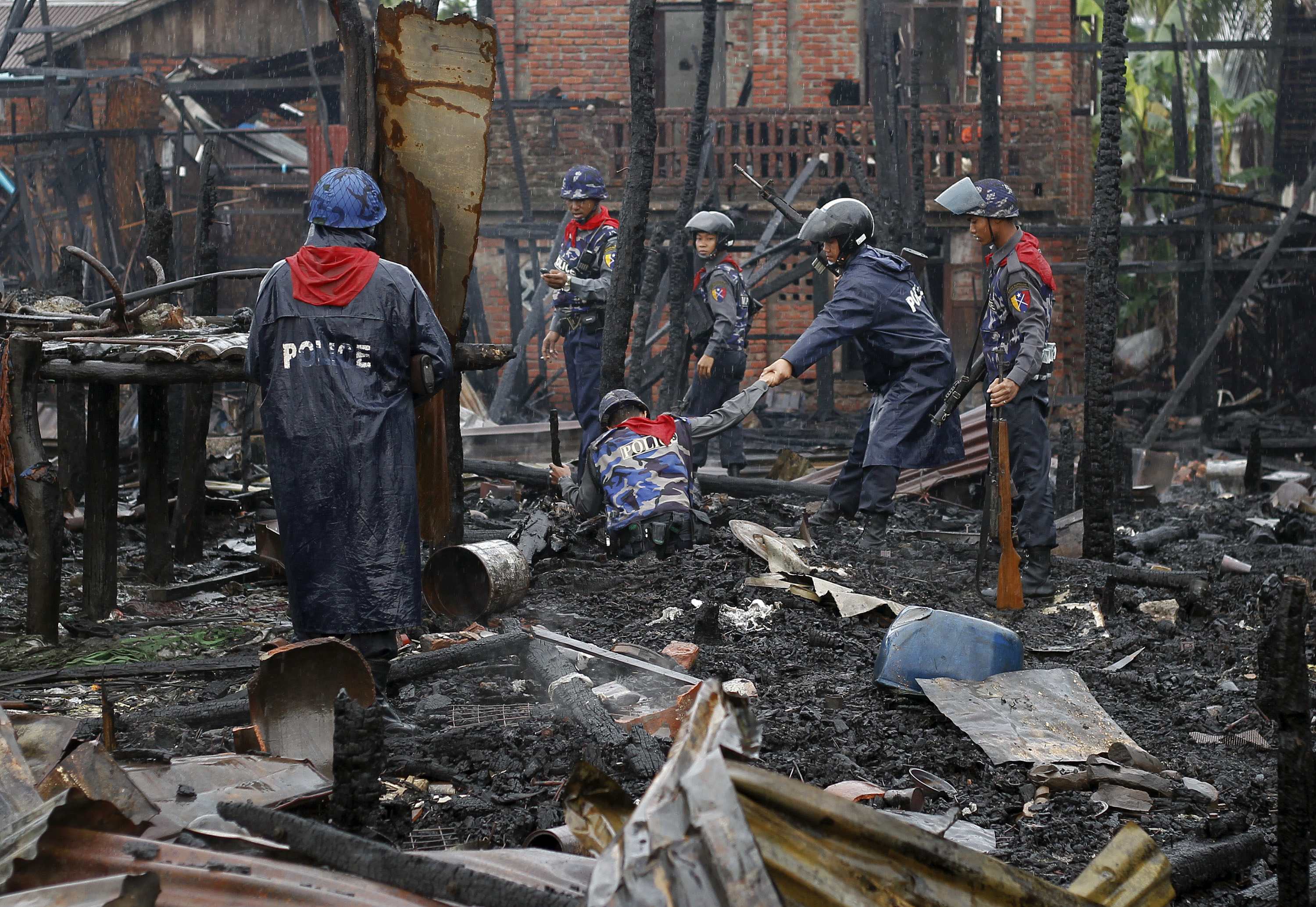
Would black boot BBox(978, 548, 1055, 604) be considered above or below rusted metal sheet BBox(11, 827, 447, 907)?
below

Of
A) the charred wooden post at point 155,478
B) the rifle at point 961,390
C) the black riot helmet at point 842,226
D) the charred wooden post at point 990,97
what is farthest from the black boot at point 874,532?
the charred wooden post at point 990,97

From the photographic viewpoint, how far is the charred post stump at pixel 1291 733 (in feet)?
9.70

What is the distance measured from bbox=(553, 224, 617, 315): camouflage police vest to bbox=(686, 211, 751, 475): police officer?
982 mm

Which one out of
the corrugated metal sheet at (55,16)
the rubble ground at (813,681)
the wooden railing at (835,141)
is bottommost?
the rubble ground at (813,681)

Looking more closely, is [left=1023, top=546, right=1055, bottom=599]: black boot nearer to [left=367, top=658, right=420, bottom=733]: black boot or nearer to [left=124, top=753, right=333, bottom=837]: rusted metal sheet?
[left=367, top=658, right=420, bottom=733]: black boot

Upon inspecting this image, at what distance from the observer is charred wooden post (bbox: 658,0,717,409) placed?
1184 centimetres

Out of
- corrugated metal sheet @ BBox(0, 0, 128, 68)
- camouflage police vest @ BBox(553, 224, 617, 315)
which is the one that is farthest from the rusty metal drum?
corrugated metal sheet @ BBox(0, 0, 128, 68)

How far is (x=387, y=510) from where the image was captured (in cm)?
481

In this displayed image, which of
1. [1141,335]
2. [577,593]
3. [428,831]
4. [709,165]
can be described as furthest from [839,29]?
[428,831]

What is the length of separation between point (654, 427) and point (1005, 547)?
190cm

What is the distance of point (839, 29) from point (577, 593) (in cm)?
1328

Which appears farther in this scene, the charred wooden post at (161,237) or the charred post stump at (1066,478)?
the charred post stump at (1066,478)

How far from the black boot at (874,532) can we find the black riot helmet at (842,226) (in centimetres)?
149

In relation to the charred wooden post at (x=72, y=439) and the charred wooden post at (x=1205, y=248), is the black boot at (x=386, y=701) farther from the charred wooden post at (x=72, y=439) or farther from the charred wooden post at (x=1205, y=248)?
the charred wooden post at (x=1205, y=248)
